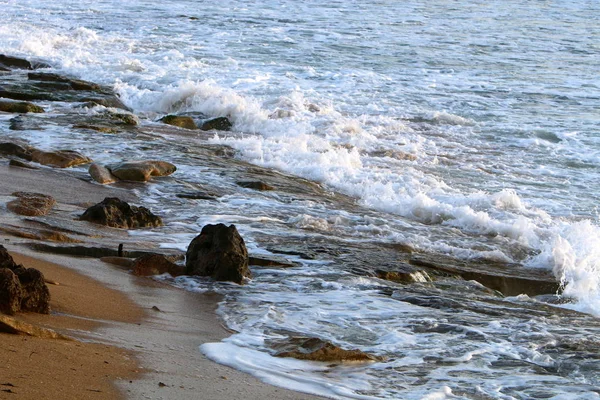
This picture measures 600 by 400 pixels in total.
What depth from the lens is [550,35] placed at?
27.0m

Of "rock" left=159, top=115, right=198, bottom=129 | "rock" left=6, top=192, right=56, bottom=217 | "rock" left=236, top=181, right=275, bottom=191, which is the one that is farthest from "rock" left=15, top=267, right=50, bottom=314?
"rock" left=159, top=115, right=198, bottom=129

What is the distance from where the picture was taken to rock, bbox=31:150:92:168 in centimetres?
1003

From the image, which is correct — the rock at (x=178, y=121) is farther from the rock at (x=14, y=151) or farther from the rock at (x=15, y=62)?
the rock at (x=15, y=62)

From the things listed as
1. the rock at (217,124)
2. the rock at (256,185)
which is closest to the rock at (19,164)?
the rock at (256,185)

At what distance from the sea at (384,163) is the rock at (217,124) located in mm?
195

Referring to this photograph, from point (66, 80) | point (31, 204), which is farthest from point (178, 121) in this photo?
point (31, 204)

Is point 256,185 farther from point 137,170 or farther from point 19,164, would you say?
point 19,164

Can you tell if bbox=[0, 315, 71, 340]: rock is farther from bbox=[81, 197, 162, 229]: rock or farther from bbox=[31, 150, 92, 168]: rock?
bbox=[31, 150, 92, 168]: rock

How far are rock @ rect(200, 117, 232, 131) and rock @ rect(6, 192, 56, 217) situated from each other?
577 cm

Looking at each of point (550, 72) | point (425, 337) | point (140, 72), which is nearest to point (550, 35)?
point (550, 72)

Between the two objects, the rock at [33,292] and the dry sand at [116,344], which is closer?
the dry sand at [116,344]

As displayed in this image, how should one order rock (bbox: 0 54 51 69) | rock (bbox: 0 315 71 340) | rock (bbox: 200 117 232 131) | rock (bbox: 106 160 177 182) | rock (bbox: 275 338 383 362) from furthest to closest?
rock (bbox: 0 54 51 69)
rock (bbox: 200 117 232 131)
rock (bbox: 106 160 177 182)
rock (bbox: 275 338 383 362)
rock (bbox: 0 315 71 340)

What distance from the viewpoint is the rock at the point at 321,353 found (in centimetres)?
518

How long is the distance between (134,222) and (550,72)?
1537 centimetres
